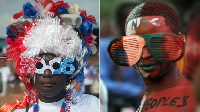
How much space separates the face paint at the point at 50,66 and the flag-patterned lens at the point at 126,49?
2.21 ft

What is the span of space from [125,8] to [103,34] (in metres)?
0.25

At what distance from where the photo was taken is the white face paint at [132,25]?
5.66 ft

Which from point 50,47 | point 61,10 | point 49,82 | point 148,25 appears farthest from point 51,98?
point 148,25

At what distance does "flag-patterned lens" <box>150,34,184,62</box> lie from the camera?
162 centimetres

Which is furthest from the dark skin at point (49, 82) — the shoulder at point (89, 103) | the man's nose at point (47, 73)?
the shoulder at point (89, 103)

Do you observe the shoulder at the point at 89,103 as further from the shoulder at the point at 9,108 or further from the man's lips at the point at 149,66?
the man's lips at the point at 149,66

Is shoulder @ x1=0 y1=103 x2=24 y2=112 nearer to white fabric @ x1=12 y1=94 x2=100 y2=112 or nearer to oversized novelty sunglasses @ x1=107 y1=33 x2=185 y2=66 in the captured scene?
white fabric @ x1=12 y1=94 x2=100 y2=112

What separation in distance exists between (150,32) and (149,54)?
0.14 m

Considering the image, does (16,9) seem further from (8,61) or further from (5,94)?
(5,94)

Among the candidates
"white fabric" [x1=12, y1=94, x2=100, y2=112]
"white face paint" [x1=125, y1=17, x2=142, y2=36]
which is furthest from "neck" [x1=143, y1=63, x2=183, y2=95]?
"white fabric" [x1=12, y1=94, x2=100, y2=112]

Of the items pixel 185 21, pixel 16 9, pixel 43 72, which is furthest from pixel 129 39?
pixel 16 9

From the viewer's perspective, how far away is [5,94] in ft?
11.5

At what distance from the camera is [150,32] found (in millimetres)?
1682

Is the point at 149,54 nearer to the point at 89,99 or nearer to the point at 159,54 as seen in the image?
the point at 159,54
